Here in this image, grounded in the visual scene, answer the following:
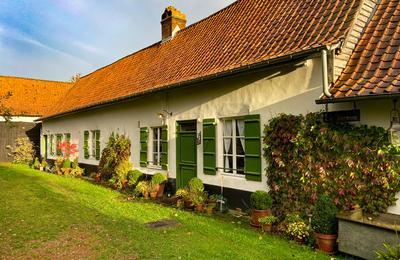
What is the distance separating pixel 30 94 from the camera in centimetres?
2702

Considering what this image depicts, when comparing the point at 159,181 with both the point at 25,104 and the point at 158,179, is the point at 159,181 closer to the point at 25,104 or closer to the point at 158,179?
the point at 158,179

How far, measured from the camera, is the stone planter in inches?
190

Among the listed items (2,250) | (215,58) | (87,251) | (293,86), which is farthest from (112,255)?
(215,58)

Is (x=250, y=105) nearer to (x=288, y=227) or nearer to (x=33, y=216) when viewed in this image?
(x=288, y=227)

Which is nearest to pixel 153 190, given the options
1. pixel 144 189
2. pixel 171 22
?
pixel 144 189

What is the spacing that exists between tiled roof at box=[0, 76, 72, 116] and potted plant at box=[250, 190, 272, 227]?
818 inches

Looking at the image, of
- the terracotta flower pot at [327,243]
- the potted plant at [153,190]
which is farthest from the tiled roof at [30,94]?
the terracotta flower pot at [327,243]

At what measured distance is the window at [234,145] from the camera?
850 cm

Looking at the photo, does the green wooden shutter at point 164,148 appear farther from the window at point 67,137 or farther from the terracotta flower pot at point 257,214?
the window at point 67,137

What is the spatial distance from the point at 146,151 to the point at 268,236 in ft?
21.9

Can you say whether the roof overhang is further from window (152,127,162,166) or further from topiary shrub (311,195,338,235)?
window (152,127,162,166)

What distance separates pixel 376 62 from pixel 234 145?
12.5ft

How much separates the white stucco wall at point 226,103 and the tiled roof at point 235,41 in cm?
43

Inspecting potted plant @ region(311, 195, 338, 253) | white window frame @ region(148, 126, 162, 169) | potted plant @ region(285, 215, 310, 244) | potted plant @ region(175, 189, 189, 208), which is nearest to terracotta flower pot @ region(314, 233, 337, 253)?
potted plant @ region(311, 195, 338, 253)
